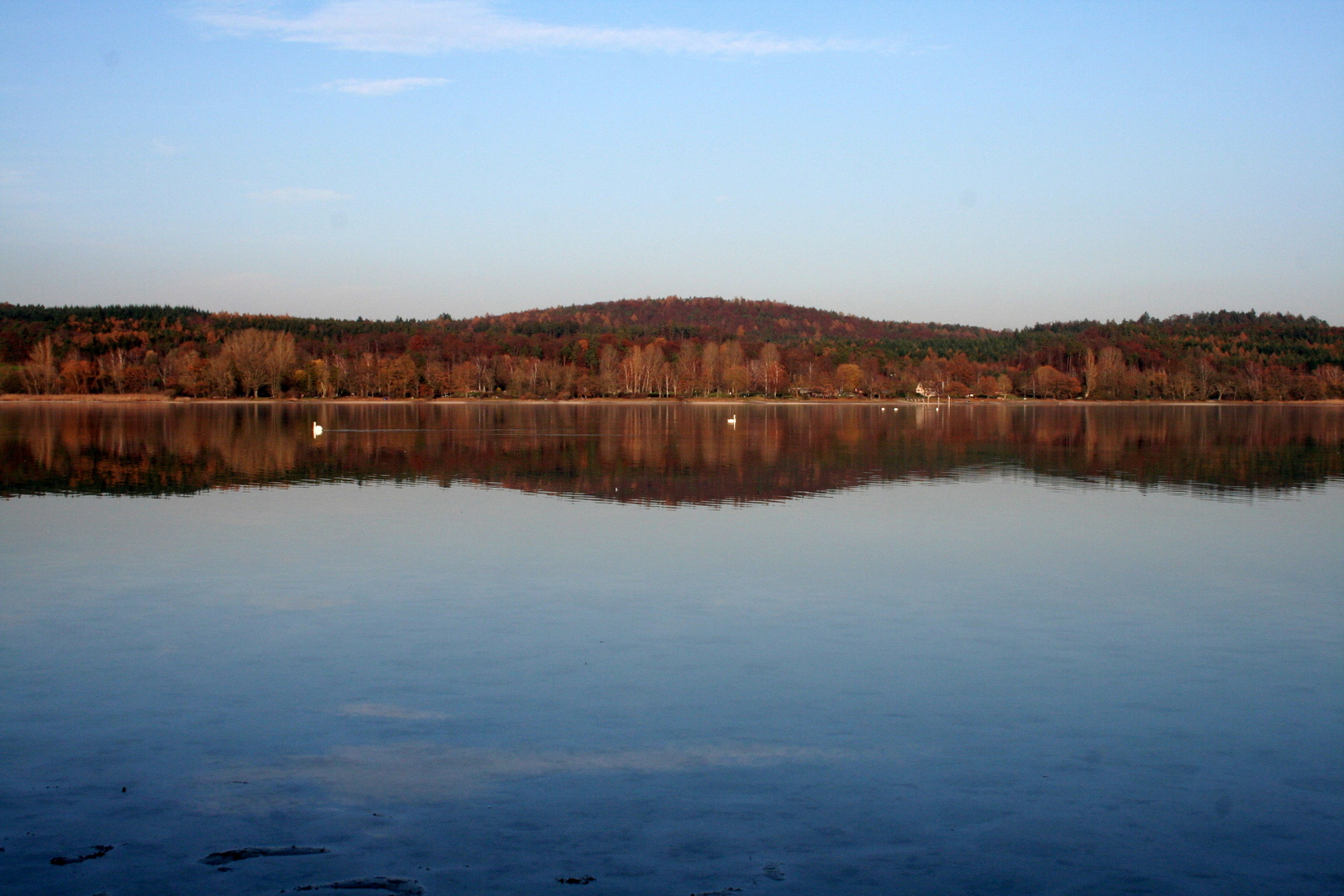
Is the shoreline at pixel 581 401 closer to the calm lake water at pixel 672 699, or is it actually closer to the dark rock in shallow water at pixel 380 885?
the calm lake water at pixel 672 699

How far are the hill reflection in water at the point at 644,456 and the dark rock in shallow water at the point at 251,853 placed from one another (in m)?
17.1

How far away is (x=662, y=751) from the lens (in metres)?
7.48

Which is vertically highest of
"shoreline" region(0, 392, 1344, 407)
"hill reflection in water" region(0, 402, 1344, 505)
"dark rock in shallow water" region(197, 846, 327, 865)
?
"shoreline" region(0, 392, 1344, 407)

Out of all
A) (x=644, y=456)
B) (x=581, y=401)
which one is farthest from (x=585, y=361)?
(x=644, y=456)

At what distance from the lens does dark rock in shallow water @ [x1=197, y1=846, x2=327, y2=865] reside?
5719 millimetres

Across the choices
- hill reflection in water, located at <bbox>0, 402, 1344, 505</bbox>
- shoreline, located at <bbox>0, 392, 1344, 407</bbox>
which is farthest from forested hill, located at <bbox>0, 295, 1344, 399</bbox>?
hill reflection in water, located at <bbox>0, 402, 1344, 505</bbox>

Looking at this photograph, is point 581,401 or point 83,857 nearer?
point 83,857

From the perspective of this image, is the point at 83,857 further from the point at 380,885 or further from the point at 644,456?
the point at 644,456

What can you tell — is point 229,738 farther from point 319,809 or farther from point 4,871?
point 4,871

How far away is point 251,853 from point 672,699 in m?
3.72

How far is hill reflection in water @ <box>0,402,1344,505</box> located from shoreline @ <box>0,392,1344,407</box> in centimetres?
5824

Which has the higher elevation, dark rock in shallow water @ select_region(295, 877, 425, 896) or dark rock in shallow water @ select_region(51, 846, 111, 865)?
dark rock in shallow water @ select_region(51, 846, 111, 865)

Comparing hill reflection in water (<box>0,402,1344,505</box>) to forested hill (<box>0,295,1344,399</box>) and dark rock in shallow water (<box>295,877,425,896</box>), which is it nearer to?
dark rock in shallow water (<box>295,877,425,896</box>)

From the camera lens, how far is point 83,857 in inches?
226
